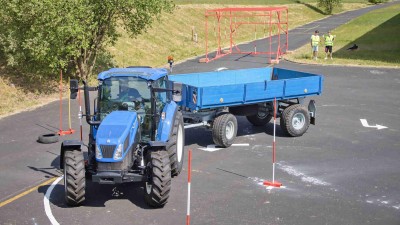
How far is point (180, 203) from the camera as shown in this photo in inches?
447

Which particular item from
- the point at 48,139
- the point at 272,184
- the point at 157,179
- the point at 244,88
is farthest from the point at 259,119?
the point at 157,179

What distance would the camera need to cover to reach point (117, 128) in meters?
10.7

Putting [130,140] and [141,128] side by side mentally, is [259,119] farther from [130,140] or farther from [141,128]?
[130,140]

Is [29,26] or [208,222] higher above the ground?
[29,26]

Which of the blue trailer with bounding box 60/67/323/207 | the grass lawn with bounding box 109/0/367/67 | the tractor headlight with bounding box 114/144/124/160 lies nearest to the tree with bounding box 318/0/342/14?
the grass lawn with bounding box 109/0/367/67

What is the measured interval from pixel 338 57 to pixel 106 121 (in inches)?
1060

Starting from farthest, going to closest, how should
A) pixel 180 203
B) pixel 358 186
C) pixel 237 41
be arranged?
pixel 237 41, pixel 358 186, pixel 180 203

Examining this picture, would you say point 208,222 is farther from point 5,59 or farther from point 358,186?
point 5,59

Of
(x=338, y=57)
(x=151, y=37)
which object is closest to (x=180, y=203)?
(x=338, y=57)

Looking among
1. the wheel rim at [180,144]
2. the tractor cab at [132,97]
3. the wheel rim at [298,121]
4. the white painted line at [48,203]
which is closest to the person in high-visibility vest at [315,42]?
the wheel rim at [298,121]

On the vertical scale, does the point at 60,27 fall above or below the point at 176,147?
above

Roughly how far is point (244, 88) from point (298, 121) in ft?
7.91

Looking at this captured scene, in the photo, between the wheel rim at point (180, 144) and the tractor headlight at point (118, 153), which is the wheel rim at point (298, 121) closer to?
the wheel rim at point (180, 144)

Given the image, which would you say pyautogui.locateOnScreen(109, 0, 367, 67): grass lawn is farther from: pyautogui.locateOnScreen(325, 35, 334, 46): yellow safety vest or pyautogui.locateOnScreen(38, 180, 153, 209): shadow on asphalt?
pyautogui.locateOnScreen(38, 180, 153, 209): shadow on asphalt
